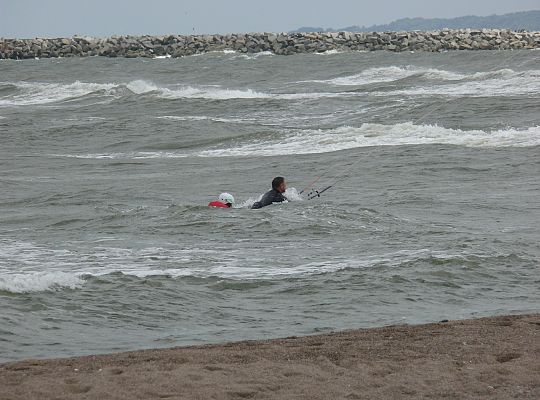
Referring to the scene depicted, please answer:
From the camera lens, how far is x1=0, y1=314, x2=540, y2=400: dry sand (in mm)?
6594

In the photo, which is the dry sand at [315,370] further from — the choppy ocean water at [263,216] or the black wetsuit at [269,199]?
the black wetsuit at [269,199]

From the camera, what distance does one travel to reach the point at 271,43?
62.6 m

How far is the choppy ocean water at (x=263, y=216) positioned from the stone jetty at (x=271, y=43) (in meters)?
20.6

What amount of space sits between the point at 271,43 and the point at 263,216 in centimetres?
4888

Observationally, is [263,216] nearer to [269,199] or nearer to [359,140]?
[269,199]

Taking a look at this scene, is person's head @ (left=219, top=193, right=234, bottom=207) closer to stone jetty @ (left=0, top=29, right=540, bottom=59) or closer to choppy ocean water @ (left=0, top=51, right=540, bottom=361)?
choppy ocean water @ (left=0, top=51, right=540, bottom=361)

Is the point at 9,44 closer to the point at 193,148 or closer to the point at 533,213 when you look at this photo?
the point at 193,148

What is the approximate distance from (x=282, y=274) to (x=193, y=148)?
14679 mm

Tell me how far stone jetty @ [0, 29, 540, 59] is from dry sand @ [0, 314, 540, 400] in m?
50.2

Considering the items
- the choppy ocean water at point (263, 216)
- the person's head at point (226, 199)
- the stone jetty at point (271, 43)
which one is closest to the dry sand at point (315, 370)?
the choppy ocean water at point (263, 216)

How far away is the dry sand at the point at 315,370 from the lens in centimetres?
659

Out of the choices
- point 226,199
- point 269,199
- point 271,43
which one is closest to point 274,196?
point 269,199

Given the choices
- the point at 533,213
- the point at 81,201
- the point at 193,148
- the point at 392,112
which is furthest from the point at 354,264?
the point at 392,112

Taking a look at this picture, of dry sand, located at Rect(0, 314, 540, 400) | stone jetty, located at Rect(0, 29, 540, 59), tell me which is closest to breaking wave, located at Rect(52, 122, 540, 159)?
dry sand, located at Rect(0, 314, 540, 400)
